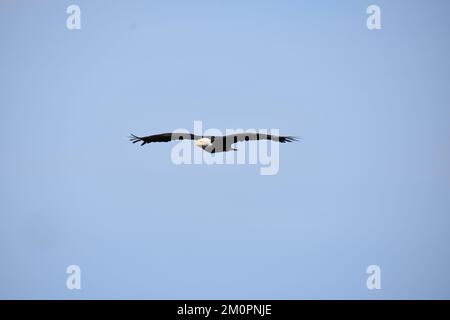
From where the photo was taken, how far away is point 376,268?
115 ft

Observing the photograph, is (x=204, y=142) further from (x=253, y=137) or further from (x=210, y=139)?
(x=253, y=137)

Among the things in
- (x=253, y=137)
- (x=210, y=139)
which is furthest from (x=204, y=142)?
(x=253, y=137)
